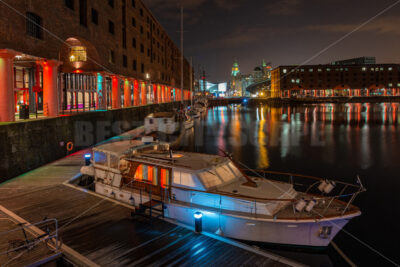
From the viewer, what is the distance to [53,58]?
75.8 ft

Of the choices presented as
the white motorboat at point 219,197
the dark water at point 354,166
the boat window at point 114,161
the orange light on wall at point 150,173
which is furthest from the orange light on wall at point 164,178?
the dark water at point 354,166

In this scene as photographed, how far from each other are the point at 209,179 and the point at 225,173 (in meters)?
1.03

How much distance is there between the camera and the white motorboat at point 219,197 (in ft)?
34.0

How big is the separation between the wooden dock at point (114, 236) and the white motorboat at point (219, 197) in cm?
85

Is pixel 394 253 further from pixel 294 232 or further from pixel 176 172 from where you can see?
pixel 176 172

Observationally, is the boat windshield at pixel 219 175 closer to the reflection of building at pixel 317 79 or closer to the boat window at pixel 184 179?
the boat window at pixel 184 179

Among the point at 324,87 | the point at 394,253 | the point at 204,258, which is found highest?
the point at 324,87

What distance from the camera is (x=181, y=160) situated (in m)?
13.3

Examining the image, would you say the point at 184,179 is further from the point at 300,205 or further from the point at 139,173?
the point at 300,205

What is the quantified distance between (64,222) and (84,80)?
33.7 m

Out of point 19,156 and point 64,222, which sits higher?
point 19,156

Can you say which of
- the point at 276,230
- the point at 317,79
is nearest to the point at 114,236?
the point at 276,230

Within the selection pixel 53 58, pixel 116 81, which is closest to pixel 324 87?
pixel 116 81

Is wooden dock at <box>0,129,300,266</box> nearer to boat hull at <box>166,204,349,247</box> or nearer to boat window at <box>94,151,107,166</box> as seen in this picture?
boat hull at <box>166,204,349,247</box>
